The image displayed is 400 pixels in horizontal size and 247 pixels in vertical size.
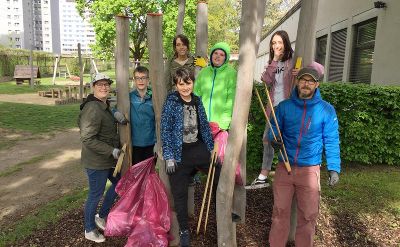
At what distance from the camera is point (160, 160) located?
3.29m

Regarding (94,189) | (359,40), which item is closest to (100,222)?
(94,189)

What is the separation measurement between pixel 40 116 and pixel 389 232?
11059 mm

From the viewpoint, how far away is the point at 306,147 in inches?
118

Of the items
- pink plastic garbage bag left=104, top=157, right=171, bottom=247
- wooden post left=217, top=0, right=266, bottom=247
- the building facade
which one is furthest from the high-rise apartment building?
wooden post left=217, top=0, right=266, bottom=247

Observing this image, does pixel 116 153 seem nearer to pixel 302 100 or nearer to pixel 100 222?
pixel 100 222

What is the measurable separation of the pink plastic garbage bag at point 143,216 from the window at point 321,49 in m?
11.5

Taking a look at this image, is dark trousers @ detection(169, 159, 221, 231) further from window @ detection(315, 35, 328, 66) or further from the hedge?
window @ detection(315, 35, 328, 66)

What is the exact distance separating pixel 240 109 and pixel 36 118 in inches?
406

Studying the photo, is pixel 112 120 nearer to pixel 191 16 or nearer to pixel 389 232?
pixel 389 232

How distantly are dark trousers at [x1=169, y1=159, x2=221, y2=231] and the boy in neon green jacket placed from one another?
0.52m

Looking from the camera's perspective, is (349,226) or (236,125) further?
(349,226)

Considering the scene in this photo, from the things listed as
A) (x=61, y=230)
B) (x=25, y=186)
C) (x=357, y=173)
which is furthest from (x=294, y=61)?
(x=25, y=186)

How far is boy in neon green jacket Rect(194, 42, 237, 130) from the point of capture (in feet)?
11.4

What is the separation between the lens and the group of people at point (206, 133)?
2982 millimetres
